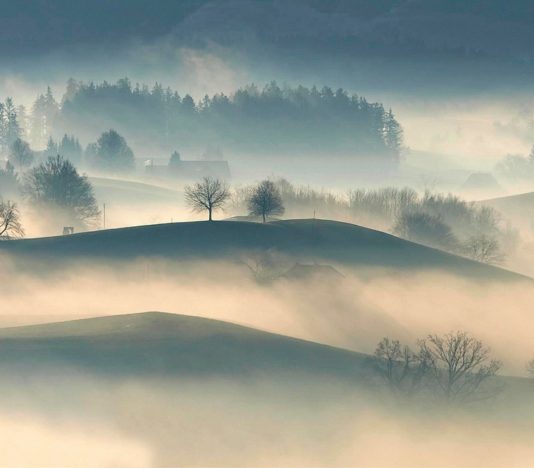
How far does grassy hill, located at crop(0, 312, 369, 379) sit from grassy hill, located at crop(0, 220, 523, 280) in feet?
128

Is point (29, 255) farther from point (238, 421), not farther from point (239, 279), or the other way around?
point (238, 421)

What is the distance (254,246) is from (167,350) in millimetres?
52602

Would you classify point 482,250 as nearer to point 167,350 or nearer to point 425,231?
point 425,231

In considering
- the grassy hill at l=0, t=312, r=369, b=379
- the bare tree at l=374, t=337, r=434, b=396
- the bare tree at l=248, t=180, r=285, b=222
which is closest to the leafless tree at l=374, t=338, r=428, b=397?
the bare tree at l=374, t=337, r=434, b=396

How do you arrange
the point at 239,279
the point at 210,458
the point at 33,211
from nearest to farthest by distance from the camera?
the point at 210,458 → the point at 239,279 → the point at 33,211

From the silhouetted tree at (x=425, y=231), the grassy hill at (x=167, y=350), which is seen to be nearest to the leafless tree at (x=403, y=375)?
the grassy hill at (x=167, y=350)

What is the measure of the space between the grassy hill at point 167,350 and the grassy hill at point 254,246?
3897 centimetres

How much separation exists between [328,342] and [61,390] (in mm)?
40158

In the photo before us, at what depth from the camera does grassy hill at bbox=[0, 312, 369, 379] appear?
263ft

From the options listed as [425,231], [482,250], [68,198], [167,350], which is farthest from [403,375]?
[68,198]

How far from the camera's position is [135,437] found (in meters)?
69.1

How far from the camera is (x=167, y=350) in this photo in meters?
84.3

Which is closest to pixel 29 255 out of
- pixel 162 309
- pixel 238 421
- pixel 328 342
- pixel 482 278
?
pixel 162 309

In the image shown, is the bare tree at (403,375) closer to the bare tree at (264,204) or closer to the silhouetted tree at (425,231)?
the bare tree at (264,204)
